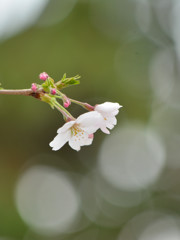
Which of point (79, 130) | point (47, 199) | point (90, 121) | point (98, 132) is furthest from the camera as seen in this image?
point (47, 199)

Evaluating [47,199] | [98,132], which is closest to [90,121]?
[98,132]

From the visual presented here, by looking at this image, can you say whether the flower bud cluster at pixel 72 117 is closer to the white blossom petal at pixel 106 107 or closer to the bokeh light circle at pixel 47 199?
the white blossom petal at pixel 106 107

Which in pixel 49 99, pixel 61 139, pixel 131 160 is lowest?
pixel 49 99

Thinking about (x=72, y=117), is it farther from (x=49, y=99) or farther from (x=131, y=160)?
(x=131, y=160)

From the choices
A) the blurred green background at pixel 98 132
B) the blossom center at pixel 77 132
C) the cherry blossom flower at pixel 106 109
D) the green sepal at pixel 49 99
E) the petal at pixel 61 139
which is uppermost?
the blurred green background at pixel 98 132

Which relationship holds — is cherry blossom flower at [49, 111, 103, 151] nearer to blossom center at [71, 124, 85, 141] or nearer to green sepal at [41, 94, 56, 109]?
blossom center at [71, 124, 85, 141]

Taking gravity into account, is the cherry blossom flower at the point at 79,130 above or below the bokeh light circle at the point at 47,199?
below

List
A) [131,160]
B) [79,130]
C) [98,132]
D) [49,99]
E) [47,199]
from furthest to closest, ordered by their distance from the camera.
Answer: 1. [47,199]
2. [131,160]
3. [98,132]
4. [79,130]
5. [49,99]

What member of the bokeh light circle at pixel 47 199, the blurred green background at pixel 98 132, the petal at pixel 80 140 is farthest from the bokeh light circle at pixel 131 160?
the petal at pixel 80 140
